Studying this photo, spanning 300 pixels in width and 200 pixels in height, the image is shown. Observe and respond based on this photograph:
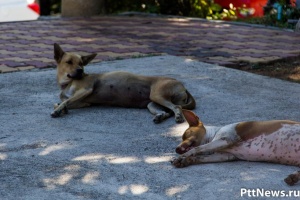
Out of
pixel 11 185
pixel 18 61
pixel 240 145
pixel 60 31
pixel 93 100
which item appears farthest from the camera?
pixel 60 31

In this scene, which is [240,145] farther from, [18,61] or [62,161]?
[18,61]

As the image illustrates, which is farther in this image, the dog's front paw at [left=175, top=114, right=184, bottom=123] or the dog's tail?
the dog's tail

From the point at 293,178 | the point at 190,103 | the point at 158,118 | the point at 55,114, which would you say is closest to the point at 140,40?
the point at 190,103

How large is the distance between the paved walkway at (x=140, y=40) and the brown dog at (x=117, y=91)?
171 centimetres

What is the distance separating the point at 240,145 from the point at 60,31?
6903mm

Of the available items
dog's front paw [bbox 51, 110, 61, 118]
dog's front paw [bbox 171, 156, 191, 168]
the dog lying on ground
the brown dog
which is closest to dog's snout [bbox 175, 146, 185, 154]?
the dog lying on ground

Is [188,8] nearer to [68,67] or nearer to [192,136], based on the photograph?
[68,67]

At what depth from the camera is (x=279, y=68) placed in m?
8.16

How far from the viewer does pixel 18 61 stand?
8453 millimetres

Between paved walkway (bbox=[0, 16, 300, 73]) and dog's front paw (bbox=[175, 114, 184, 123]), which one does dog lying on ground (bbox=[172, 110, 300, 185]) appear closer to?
dog's front paw (bbox=[175, 114, 184, 123])

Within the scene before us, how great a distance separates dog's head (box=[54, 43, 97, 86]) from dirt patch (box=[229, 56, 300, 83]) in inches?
94.8

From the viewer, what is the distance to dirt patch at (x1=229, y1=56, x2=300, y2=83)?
775 centimetres

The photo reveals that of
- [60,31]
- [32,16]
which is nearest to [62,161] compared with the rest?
[60,31]

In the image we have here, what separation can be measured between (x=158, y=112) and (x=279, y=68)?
8.87 feet
